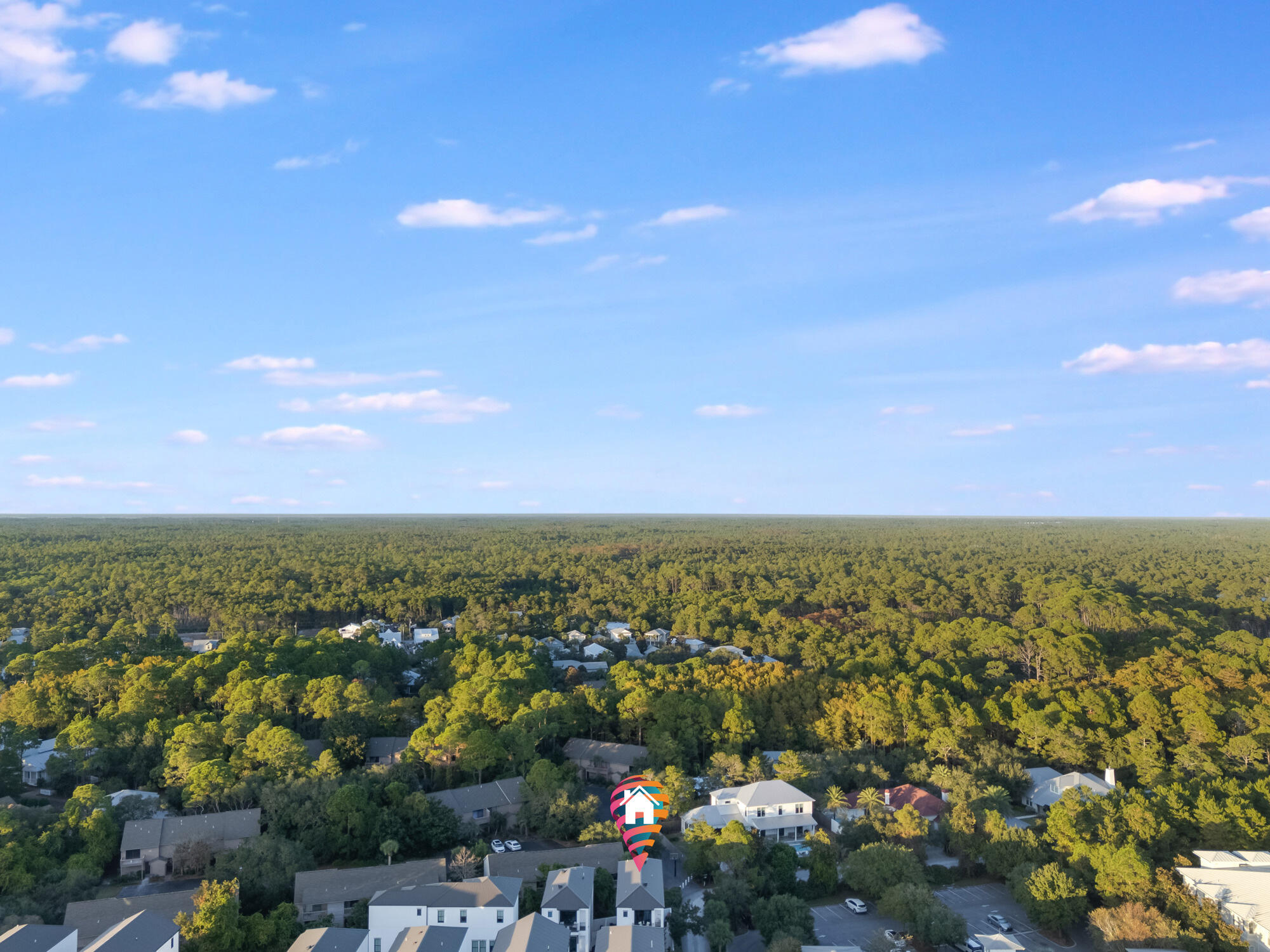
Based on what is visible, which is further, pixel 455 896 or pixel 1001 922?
pixel 1001 922

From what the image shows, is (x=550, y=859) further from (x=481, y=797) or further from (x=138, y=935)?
(x=138, y=935)

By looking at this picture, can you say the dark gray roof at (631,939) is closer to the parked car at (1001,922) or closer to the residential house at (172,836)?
the parked car at (1001,922)

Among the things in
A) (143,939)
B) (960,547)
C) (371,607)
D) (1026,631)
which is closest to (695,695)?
(143,939)

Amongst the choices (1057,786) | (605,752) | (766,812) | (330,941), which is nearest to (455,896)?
(330,941)

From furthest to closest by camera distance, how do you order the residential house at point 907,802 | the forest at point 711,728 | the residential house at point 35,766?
the residential house at point 35,766, the residential house at point 907,802, the forest at point 711,728

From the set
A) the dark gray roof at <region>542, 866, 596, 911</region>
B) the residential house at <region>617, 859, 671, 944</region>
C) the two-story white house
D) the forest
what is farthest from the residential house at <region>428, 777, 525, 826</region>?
the residential house at <region>617, 859, 671, 944</region>

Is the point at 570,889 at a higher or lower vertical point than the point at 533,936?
higher

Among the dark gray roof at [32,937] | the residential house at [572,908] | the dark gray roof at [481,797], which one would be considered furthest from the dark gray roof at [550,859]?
the dark gray roof at [32,937]
